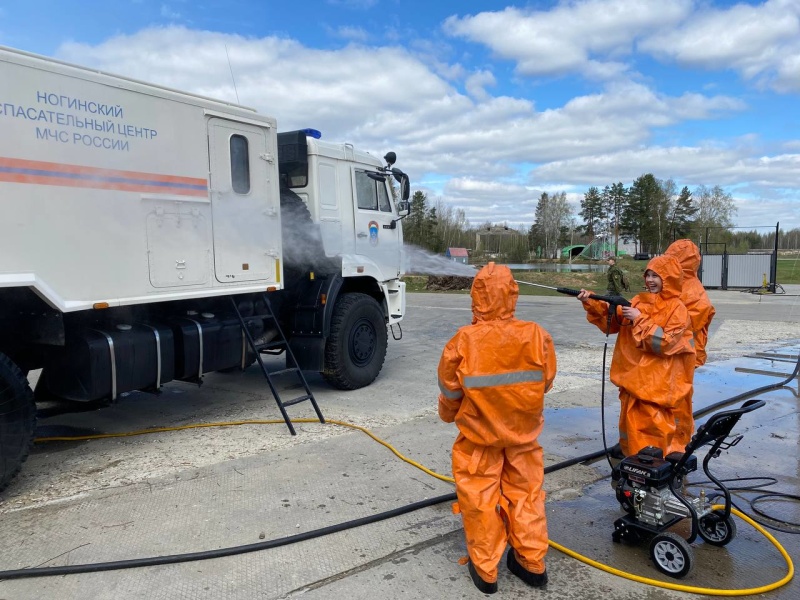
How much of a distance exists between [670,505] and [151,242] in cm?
427

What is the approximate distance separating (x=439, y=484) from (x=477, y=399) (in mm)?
1635

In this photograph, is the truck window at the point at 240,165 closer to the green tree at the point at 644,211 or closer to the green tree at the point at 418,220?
the green tree at the point at 418,220

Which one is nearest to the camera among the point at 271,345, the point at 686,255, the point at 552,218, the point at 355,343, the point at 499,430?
the point at 499,430

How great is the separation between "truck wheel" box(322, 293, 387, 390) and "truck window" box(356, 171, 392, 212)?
3.99 feet

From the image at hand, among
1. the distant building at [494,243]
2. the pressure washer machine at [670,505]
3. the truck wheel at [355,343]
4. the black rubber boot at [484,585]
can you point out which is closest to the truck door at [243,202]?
the truck wheel at [355,343]

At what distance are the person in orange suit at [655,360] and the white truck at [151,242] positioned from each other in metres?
3.37

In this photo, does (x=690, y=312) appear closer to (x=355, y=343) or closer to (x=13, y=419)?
(x=355, y=343)

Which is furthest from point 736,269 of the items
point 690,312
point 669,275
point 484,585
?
point 484,585

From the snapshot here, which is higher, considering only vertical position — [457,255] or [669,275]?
[669,275]

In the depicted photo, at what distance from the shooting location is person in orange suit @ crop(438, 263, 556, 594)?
2949 mm

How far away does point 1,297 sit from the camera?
13.9 ft

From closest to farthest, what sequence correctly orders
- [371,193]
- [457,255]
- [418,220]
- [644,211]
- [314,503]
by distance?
[314,503]
[371,193]
[457,255]
[418,220]
[644,211]

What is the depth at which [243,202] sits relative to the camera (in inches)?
224

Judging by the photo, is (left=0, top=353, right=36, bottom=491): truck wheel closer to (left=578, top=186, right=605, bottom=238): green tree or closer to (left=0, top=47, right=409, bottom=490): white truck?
(left=0, top=47, right=409, bottom=490): white truck
